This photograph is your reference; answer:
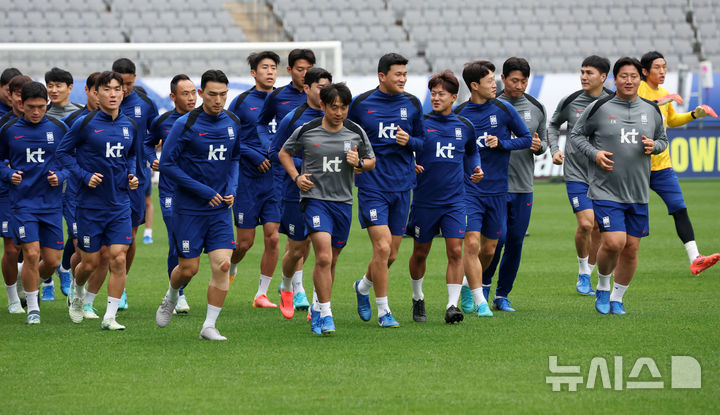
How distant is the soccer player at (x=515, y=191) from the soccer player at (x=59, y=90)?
4.33 meters

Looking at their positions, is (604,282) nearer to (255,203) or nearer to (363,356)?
(363,356)

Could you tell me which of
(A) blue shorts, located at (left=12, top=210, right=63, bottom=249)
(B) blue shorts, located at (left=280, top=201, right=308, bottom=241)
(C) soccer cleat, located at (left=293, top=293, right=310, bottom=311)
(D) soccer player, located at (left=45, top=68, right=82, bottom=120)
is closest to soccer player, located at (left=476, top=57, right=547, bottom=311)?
(C) soccer cleat, located at (left=293, top=293, right=310, bottom=311)

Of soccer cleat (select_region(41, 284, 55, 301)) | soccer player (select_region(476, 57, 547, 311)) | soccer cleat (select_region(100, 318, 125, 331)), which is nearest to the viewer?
soccer cleat (select_region(100, 318, 125, 331))

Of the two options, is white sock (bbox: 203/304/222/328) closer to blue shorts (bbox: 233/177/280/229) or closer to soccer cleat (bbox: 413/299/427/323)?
soccer cleat (bbox: 413/299/427/323)

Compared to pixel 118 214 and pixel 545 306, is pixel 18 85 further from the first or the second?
pixel 545 306

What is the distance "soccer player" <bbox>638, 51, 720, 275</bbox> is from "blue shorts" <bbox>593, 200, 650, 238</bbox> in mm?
853

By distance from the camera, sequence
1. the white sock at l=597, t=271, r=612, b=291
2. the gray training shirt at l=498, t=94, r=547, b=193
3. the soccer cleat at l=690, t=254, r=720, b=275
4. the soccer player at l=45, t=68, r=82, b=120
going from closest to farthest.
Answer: the white sock at l=597, t=271, r=612, b=291 < the soccer cleat at l=690, t=254, r=720, b=275 < the gray training shirt at l=498, t=94, r=547, b=193 < the soccer player at l=45, t=68, r=82, b=120

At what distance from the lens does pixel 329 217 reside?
27.5 ft

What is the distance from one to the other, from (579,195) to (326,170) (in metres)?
3.60

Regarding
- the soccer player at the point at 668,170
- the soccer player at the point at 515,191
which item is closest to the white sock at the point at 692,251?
the soccer player at the point at 668,170

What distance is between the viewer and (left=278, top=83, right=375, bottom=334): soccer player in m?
8.24

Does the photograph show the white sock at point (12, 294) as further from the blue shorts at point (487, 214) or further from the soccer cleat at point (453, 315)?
the blue shorts at point (487, 214)

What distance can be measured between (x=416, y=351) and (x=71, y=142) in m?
3.62

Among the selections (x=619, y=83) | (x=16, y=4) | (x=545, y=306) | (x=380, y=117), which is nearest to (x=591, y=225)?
(x=545, y=306)
